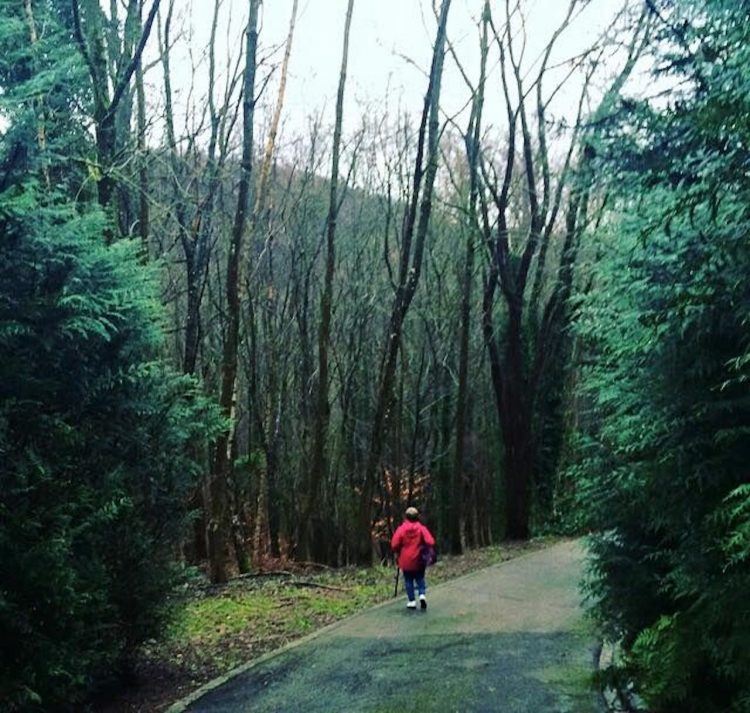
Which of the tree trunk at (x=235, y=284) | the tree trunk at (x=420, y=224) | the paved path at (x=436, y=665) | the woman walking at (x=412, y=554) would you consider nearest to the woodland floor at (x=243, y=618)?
the paved path at (x=436, y=665)

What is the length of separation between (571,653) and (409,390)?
18467 millimetres

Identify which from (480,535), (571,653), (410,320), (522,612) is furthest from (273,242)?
(571,653)

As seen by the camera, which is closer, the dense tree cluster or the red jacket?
the dense tree cluster

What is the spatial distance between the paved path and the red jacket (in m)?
0.68

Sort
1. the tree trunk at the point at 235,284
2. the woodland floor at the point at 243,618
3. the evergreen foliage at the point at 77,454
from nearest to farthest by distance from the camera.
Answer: the evergreen foliage at the point at 77,454 < the woodland floor at the point at 243,618 < the tree trunk at the point at 235,284

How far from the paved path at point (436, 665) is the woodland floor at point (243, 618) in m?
0.45

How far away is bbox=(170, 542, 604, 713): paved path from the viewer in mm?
7297

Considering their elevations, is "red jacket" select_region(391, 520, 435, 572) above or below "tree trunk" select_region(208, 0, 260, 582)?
below

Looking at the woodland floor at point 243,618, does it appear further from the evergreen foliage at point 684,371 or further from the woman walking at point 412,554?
the evergreen foliage at point 684,371

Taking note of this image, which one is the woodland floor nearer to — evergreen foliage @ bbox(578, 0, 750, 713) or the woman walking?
the woman walking

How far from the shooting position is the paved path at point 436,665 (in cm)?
730

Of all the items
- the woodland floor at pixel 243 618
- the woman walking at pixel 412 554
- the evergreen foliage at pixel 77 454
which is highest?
the evergreen foliage at pixel 77 454

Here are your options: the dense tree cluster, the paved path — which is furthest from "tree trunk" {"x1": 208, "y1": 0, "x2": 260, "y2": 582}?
the paved path

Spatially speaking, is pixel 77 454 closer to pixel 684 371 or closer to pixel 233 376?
pixel 684 371
